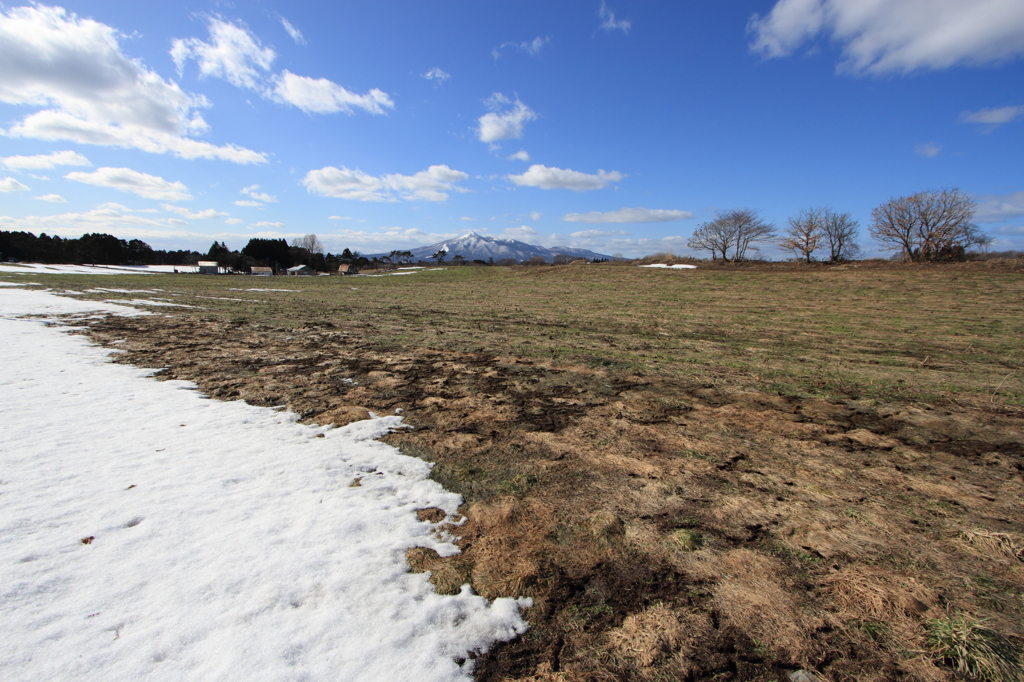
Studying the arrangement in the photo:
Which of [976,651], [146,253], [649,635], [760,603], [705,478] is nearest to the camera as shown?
[976,651]

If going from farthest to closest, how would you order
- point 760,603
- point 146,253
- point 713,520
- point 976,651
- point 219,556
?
point 146,253 → point 713,520 → point 219,556 → point 760,603 → point 976,651

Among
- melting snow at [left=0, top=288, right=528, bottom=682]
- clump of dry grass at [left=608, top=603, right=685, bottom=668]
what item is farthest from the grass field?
melting snow at [left=0, top=288, right=528, bottom=682]

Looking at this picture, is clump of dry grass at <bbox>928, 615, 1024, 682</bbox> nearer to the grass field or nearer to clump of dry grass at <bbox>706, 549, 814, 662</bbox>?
the grass field

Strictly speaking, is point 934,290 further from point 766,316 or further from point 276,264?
point 276,264

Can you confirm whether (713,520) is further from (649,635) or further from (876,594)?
(649,635)

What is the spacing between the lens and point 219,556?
2.62 m

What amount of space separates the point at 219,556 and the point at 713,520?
3.27 metres

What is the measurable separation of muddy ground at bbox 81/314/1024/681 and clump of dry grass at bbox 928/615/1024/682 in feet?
0.18

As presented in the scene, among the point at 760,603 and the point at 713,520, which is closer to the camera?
the point at 760,603

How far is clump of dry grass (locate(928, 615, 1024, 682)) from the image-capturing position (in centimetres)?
184

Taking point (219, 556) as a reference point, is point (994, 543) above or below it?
above

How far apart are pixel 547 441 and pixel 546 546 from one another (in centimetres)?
168

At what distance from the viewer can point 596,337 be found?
1050 centimetres

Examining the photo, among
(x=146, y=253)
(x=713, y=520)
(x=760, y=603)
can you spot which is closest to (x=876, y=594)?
(x=760, y=603)
